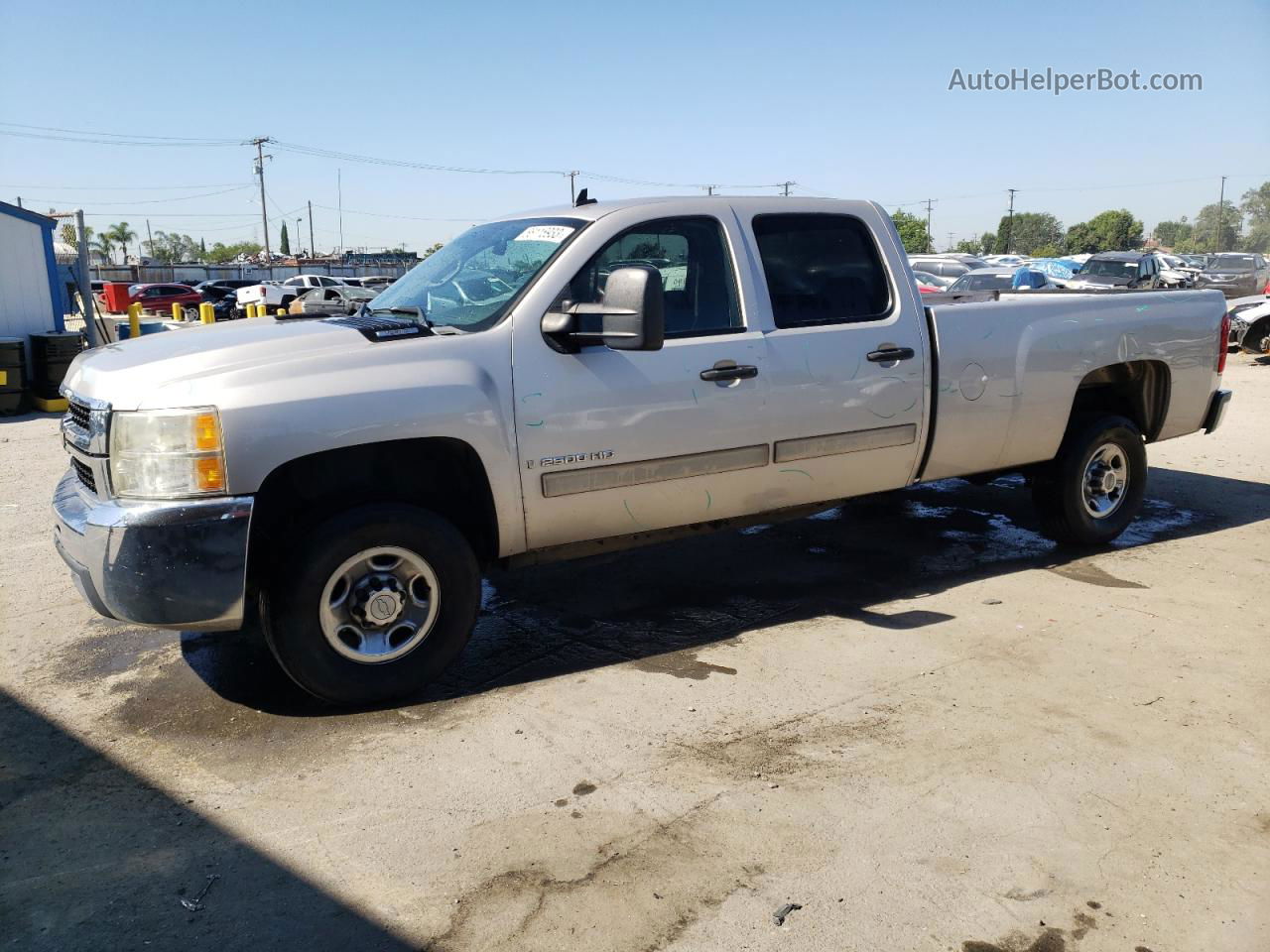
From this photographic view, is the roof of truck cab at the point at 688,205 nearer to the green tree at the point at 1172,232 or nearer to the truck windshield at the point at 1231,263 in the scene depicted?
the truck windshield at the point at 1231,263

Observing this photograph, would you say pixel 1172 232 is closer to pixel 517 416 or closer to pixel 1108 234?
pixel 1108 234

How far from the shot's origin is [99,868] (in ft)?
9.86

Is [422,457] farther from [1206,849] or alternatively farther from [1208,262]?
[1208,262]

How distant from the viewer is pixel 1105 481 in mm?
6219

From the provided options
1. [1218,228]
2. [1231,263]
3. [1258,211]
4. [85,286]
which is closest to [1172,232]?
[1258,211]

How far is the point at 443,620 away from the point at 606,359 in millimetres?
1299

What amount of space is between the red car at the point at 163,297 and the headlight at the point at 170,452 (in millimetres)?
38951

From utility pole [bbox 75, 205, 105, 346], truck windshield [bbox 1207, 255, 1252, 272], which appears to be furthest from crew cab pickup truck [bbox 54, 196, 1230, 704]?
truck windshield [bbox 1207, 255, 1252, 272]

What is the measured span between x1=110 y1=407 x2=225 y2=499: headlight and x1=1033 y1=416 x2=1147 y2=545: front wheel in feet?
15.6

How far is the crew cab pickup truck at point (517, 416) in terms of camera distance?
368cm

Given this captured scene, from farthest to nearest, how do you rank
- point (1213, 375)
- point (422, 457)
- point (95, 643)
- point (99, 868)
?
point (1213, 375) < point (95, 643) < point (422, 457) < point (99, 868)

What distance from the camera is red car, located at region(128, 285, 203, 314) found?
39312mm

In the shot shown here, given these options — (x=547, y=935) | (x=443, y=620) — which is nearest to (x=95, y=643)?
(x=443, y=620)

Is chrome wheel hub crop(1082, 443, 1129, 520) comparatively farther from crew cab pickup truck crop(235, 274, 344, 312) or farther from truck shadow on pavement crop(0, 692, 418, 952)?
crew cab pickup truck crop(235, 274, 344, 312)
